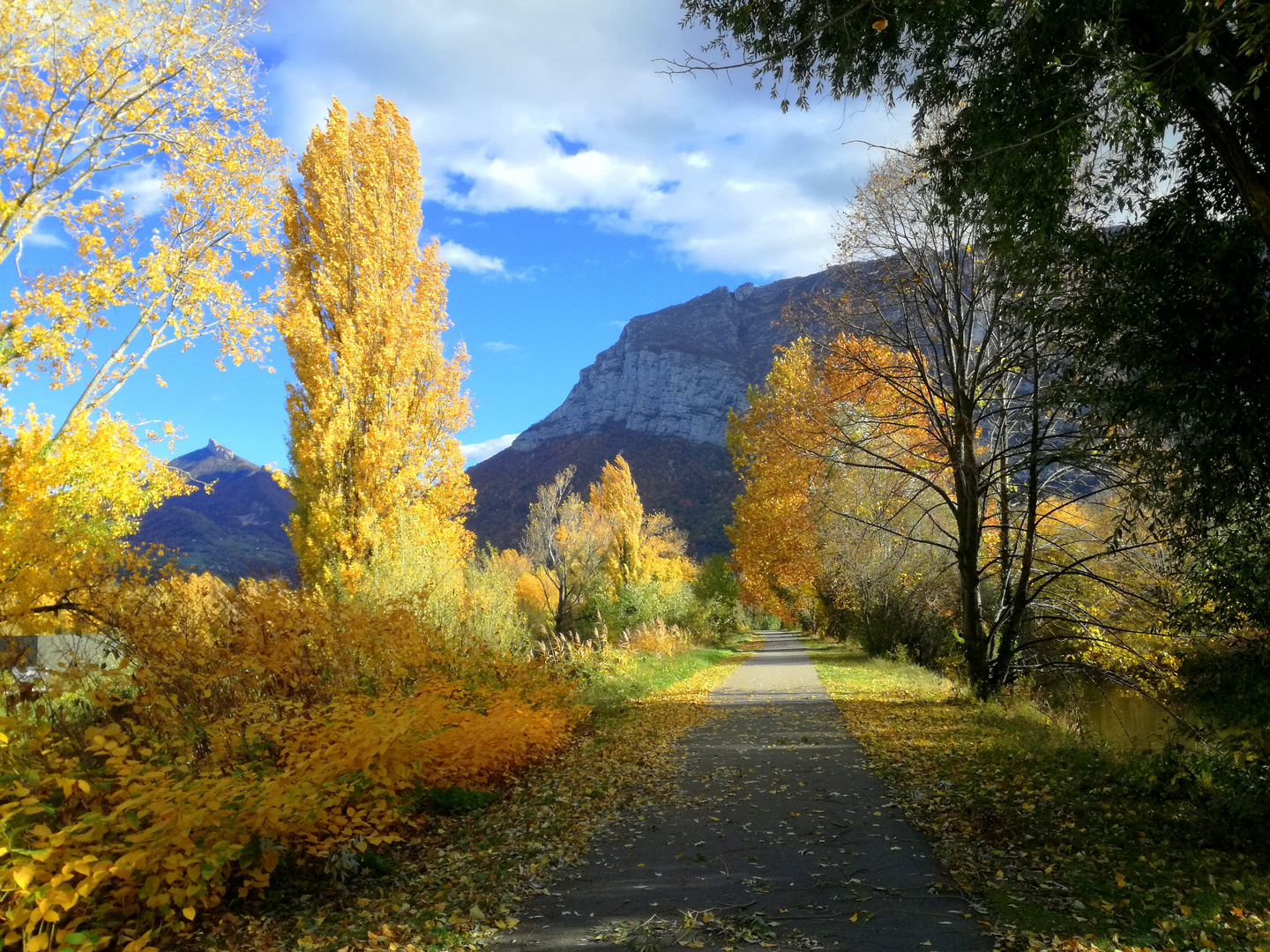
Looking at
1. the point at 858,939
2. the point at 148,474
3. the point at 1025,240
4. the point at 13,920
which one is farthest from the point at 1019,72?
the point at 148,474

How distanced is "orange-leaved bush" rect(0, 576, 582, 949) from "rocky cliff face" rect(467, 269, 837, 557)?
49314 mm

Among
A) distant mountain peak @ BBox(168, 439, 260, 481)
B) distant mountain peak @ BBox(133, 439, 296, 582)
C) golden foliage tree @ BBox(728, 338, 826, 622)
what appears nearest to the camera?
golden foliage tree @ BBox(728, 338, 826, 622)

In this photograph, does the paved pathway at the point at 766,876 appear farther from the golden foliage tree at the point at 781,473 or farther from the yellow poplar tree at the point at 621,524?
the yellow poplar tree at the point at 621,524

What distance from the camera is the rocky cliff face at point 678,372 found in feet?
387

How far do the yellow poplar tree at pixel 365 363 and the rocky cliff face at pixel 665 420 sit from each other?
134ft

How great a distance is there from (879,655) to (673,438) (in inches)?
3242

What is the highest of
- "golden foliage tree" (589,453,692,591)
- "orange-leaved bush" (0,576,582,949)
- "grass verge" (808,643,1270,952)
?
"golden foliage tree" (589,453,692,591)

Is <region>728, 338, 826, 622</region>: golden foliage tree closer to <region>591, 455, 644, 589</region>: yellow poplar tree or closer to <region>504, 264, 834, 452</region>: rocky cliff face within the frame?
<region>591, 455, 644, 589</region>: yellow poplar tree

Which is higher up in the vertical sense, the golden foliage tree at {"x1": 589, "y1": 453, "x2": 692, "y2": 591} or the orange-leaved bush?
the golden foliage tree at {"x1": 589, "y1": 453, "x2": 692, "y2": 591}

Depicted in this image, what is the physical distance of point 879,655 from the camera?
67.6 ft

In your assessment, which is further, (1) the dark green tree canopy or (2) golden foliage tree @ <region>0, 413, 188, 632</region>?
(2) golden foliage tree @ <region>0, 413, 188, 632</region>

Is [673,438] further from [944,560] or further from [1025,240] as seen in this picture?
[1025,240]

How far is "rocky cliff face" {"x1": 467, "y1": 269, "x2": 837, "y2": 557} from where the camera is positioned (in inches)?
2953

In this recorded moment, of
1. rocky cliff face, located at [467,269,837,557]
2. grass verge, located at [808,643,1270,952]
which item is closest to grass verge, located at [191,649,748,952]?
grass verge, located at [808,643,1270,952]
